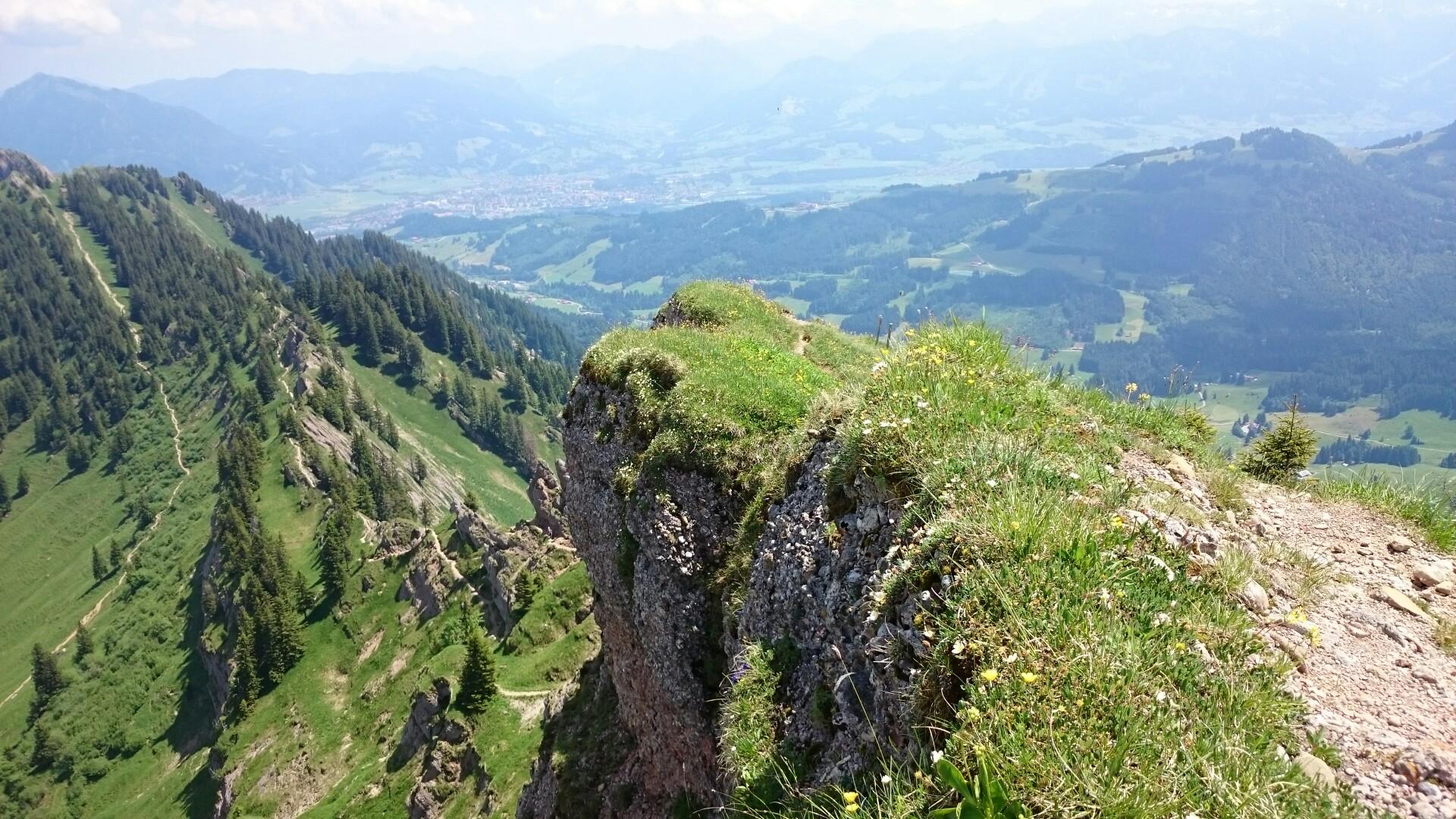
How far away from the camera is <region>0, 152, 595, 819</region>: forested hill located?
49.4 metres

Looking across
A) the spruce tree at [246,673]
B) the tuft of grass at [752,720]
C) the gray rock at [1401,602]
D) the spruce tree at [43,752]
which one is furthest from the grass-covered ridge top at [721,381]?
the spruce tree at [43,752]

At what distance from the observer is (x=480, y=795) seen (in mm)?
31594

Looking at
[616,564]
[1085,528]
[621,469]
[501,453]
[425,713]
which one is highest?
[1085,528]

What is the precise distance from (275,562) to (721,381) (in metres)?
82.8

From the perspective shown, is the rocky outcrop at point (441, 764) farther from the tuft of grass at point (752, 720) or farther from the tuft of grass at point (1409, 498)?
the tuft of grass at point (1409, 498)

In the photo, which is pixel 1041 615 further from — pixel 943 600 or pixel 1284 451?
pixel 1284 451

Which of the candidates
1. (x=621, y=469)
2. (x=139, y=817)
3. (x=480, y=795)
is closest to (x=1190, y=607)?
(x=621, y=469)

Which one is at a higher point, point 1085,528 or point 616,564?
point 1085,528

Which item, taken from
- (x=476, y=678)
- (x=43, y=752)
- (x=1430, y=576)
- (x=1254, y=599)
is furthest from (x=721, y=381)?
(x=43, y=752)

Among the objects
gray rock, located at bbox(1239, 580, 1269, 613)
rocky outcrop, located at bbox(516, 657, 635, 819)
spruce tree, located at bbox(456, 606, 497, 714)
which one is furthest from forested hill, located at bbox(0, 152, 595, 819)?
gray rock, located at bbox(1239, 580, 1269, 613)

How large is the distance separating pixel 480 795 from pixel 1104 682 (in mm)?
32785

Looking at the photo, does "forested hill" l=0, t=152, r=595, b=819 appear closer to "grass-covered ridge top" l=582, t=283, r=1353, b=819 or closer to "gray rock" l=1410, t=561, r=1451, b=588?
"grass-covered ridge top" l=582, t=283, r=1353, b=819

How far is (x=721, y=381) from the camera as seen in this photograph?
1650cm

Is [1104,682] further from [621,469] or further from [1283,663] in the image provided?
[621,469]
